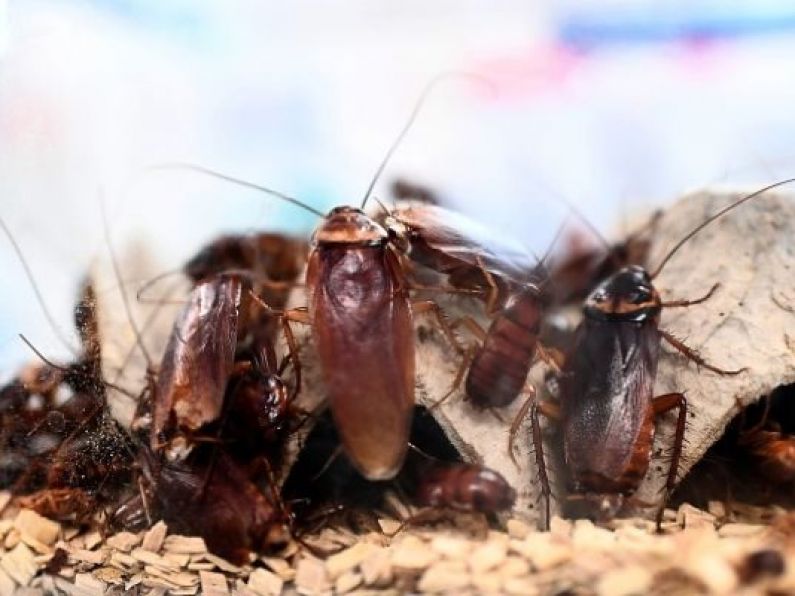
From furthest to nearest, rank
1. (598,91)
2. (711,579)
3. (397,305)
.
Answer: (598,91)
(397,305)
(711,579)

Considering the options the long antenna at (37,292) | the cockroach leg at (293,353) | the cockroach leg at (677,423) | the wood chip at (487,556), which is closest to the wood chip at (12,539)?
the long antenna at (37,292)

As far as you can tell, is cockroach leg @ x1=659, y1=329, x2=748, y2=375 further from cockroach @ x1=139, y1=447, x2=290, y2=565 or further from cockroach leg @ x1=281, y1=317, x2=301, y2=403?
cockroach @ x1=139, y1=447, x2=290, y2=565

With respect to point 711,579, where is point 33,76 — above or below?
Result: above

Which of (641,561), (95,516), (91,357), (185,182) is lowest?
(95,516)

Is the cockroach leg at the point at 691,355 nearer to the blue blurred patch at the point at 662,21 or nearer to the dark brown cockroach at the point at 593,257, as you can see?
the dark brown cockroach at the point at 593,257

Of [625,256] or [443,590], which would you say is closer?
[443,590]

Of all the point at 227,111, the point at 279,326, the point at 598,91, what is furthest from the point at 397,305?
the point at 598,91

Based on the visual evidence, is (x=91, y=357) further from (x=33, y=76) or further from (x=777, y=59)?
(x=777, y=59)

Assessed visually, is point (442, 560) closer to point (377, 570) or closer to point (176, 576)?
point (377, 570)
